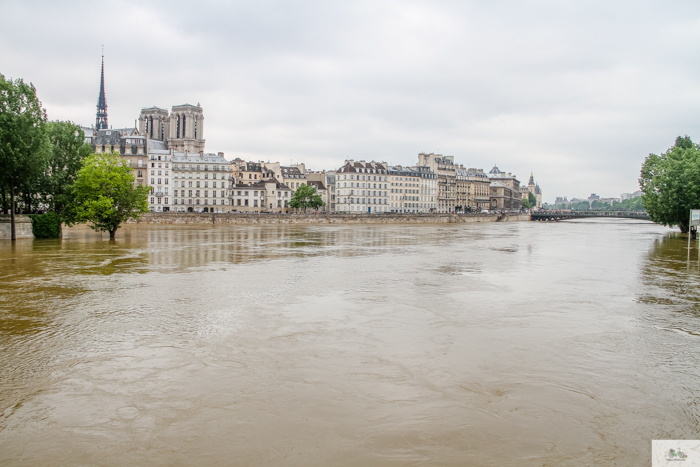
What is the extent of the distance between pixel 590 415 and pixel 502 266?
18785mm

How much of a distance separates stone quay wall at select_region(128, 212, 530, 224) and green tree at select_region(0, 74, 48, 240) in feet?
118

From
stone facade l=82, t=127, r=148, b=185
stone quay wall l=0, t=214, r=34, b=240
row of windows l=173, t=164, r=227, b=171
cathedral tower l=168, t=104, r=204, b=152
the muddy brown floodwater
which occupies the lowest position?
the muddy brown floodwater

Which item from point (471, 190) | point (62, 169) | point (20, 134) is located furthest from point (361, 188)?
point (20, 134)

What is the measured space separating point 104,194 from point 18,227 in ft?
22.0

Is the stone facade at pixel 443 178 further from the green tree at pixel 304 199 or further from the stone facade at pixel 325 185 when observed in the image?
the green tree at pixel 304 199

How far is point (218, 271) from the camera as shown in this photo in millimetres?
22703

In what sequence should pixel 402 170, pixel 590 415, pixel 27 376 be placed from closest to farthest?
Answer: pixel 590 415 → pixel 27 376 → pixel 402 170

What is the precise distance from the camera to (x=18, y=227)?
4072 centimetres

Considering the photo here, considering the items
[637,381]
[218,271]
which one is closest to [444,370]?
[637,381]

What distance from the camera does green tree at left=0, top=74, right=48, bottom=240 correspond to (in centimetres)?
3472

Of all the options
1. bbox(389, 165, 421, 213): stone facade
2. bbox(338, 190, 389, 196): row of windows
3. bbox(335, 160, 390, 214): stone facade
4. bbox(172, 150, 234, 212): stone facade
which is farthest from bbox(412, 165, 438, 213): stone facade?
bbox(172, 150, 234, 212): stone facade

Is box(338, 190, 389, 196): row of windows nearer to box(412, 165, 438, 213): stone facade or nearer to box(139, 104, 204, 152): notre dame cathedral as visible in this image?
box(412, 165, 438, 213): stone facade

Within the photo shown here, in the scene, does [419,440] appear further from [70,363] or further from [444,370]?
[70,363]

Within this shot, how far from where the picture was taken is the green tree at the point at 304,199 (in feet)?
347
